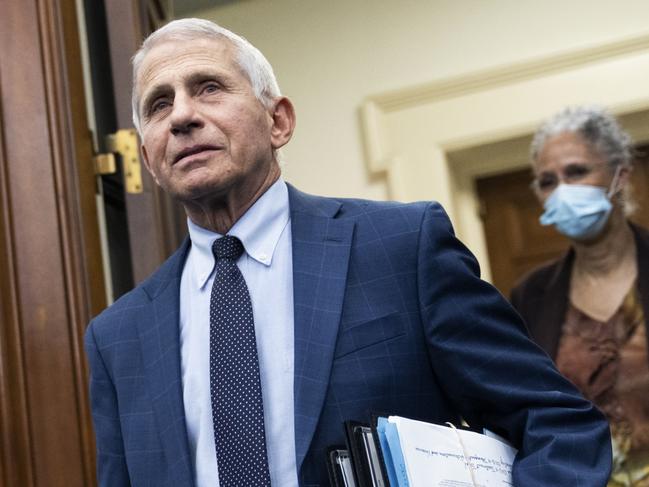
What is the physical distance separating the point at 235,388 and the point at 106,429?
0.27 m

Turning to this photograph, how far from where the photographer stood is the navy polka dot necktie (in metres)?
1.58

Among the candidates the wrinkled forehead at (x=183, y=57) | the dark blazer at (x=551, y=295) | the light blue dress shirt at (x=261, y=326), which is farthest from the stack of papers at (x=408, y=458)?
the dark blazer at (x=551, y=295)

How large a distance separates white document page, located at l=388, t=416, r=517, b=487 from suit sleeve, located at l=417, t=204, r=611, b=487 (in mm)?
28

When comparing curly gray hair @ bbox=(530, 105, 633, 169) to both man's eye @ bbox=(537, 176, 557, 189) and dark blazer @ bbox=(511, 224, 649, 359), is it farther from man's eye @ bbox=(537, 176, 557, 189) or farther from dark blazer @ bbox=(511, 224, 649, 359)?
dark blazer @ bbox=(511, 224, 649, 359)

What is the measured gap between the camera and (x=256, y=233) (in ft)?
5.82

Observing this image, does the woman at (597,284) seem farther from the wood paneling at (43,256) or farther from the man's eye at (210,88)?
the man's eye at (210,88)

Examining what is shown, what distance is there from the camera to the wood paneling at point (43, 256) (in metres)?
2.44

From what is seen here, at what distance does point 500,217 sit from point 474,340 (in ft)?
12.5

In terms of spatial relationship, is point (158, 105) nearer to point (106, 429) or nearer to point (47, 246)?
point (106, 429)

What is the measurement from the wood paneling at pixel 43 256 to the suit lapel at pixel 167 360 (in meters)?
0.69

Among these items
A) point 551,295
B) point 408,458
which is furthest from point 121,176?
point 408,458

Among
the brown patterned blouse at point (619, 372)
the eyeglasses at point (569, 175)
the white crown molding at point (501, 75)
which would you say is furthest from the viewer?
the white crown molding at point (501, 75)

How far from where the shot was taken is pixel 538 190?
3.65 m

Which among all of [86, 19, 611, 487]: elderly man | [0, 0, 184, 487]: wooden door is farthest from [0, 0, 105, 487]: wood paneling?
[86, 19, 611, 487]: elderly man
